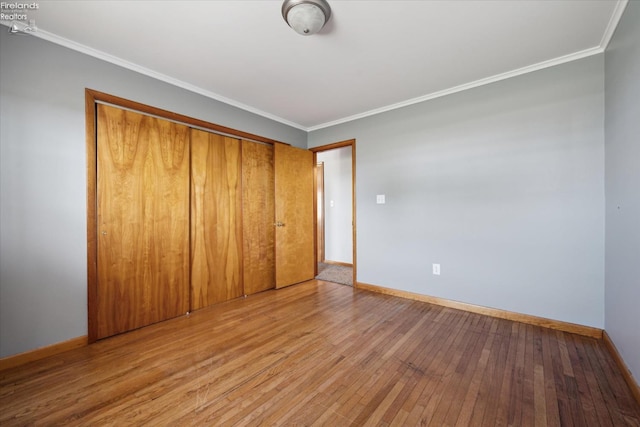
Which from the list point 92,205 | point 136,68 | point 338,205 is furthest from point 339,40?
point 338,205

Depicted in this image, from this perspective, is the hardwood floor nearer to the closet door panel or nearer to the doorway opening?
the closet door panel

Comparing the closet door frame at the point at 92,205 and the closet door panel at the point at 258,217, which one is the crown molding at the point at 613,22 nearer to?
the closet door panel at the point at 258,217

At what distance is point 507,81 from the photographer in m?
2.49

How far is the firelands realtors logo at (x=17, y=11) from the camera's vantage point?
1.61 meters

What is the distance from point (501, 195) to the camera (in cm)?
251

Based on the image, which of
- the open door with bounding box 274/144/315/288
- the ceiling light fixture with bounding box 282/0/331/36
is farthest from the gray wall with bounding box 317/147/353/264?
the ceiling light fixture with bounding box 282/0/331/36

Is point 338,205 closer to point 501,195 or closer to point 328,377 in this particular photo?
point 501,195

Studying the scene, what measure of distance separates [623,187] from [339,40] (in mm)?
2271

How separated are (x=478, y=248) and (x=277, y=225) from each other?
2.49 meters

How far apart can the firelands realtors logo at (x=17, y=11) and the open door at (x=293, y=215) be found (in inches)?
91.0

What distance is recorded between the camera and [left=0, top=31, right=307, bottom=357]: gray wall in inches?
→ 68.5

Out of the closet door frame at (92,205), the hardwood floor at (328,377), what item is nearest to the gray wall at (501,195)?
the hardwood floor at (328,377)

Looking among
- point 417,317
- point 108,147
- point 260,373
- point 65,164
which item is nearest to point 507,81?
point 417,317

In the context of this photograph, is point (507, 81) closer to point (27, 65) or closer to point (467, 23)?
point (467, 23)
